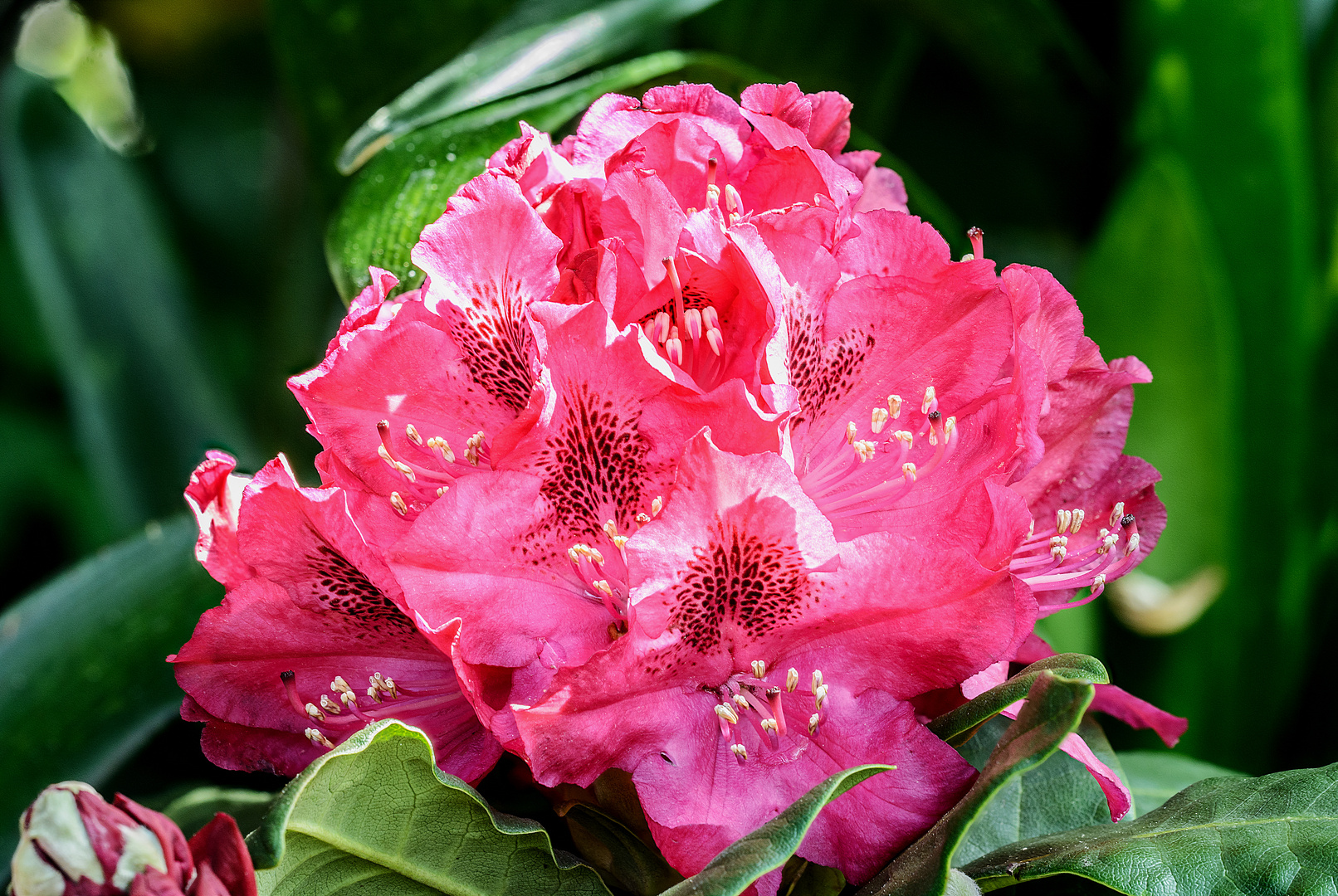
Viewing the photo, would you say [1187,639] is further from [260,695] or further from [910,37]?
[260,695]

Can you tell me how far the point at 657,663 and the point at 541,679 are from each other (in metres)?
0.05

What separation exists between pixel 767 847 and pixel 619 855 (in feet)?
0.42

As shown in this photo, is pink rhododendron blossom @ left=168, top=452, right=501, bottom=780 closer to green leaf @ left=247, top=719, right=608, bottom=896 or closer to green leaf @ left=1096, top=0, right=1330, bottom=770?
green leaf @ left=247, top=719, right=608, bottom=896

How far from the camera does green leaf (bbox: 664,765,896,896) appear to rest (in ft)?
1.26

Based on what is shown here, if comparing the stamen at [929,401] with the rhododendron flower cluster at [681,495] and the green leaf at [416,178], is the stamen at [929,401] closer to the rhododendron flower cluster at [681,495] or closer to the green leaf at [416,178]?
the rhododendron flower cluster at [681,495]

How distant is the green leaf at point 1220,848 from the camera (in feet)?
1.47

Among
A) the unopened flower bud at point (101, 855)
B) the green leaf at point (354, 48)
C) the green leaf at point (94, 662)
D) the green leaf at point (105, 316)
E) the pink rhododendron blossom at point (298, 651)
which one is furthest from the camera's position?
the green leaf at point (105, 316)

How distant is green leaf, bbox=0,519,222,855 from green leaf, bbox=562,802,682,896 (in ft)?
1.40

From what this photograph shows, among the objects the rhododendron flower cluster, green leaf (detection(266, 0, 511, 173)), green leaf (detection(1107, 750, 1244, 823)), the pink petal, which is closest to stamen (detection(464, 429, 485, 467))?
the rhododendron flower cluster

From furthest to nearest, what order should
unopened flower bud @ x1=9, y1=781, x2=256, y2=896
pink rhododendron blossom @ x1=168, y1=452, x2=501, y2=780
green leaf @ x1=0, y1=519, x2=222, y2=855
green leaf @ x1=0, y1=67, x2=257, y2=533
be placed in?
green leaf @ x1=0, y1=67, x2=257, y2=533 < green leaf @ x1=0, y1=519, x2=222, y2=855 < pink rhododendron blossom @ x1=168, y1=452, x2=501, y2=780 < unopened flower bud @ x1=9, y1=781, x2=256, y2=896

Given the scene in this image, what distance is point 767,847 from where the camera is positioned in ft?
1.29

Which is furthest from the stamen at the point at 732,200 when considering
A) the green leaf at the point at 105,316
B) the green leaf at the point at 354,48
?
the green leaf at the point at 105,316

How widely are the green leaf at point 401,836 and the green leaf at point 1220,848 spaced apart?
19 centimetres

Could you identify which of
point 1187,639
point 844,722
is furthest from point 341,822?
point 1187,639
